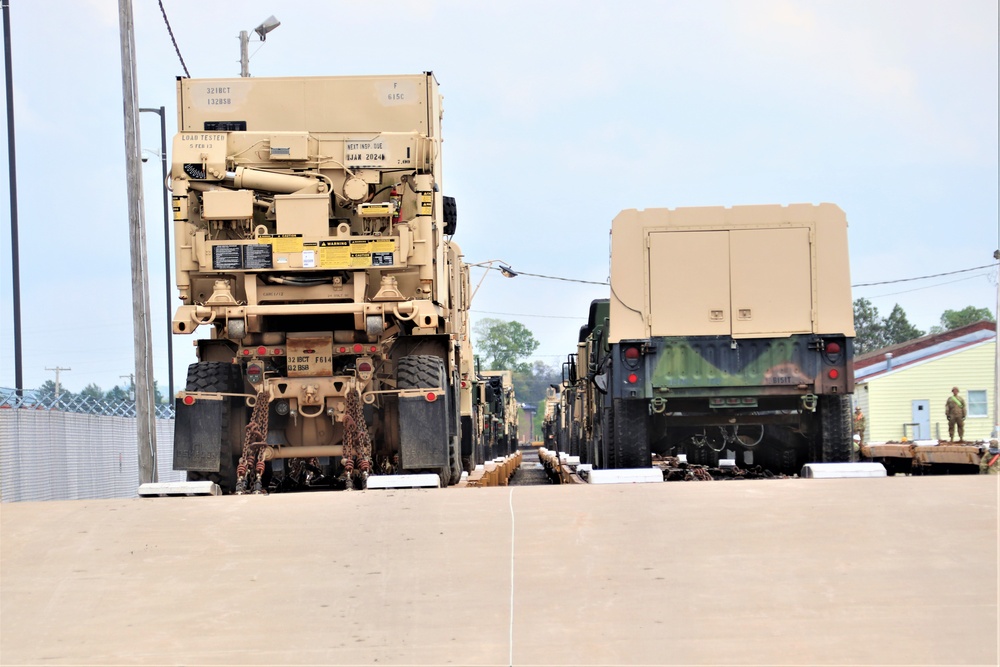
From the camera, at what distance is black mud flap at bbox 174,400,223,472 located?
1164cm

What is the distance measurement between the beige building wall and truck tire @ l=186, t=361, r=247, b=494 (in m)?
32.6

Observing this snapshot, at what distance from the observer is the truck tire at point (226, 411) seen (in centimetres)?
1188

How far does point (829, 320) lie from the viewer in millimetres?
12320

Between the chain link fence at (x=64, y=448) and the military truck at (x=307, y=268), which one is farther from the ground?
the military truck at (x=307, y=268)

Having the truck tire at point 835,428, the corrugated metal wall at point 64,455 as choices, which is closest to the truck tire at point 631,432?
the truck tire at point 835,428

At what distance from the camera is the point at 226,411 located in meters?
11.9

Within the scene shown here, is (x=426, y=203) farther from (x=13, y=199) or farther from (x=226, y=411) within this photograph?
(x=13, y=199)

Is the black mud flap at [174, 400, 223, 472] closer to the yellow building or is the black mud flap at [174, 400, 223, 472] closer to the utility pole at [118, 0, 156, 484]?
the utility pole at [118, 0, 156, 484]

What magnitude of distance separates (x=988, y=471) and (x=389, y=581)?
30.9 ft

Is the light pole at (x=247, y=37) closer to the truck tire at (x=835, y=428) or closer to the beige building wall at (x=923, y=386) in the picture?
the truck tire at (x=835, y=428)

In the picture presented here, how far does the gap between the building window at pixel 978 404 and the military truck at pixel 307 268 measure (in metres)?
31.6

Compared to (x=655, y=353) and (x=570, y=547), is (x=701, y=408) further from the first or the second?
(x=570, y=547)

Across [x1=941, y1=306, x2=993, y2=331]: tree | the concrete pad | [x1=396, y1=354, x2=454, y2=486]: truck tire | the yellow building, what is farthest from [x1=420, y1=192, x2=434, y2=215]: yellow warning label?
[x1=941, y1=306, x2=993, y2=331]: tree

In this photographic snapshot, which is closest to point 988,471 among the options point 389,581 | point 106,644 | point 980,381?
point 389,581
